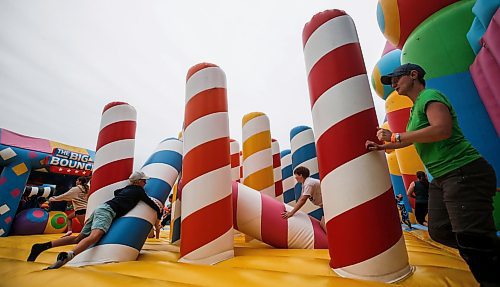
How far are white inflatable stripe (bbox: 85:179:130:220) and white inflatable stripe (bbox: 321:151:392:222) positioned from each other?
1740 mm

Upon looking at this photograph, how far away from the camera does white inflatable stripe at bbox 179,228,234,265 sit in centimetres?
142

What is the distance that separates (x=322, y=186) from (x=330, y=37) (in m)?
0.85

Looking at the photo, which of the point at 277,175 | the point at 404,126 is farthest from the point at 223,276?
the point at 404,126

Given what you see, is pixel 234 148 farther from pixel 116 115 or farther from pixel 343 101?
pixel 343 101

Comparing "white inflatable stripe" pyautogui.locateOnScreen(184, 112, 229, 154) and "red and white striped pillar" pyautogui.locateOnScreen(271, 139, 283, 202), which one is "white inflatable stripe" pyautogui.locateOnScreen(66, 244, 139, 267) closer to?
"white inflatable stripe" pyautogui.locateOnScreen(184, 112, 229, 154)

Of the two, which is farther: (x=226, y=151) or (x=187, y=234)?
(x=226, y=151)

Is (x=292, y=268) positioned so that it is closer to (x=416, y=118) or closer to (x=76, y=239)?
(x=416, y=118)

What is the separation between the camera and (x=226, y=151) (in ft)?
5.53

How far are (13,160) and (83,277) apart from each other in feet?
15.2

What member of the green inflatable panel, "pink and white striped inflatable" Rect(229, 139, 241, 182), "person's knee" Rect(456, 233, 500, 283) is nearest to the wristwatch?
"person's knee" Rect(456, 233, 500, 283)

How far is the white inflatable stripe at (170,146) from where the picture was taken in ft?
8.13

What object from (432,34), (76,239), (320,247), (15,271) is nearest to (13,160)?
(76,239)

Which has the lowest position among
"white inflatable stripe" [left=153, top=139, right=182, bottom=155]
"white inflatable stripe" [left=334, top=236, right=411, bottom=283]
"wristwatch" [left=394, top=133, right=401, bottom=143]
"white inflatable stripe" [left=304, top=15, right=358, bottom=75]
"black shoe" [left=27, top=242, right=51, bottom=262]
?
"white inflatable stripe" [left=334, top=236, right=411, bottom=283]

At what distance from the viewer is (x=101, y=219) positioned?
5.33 ft
